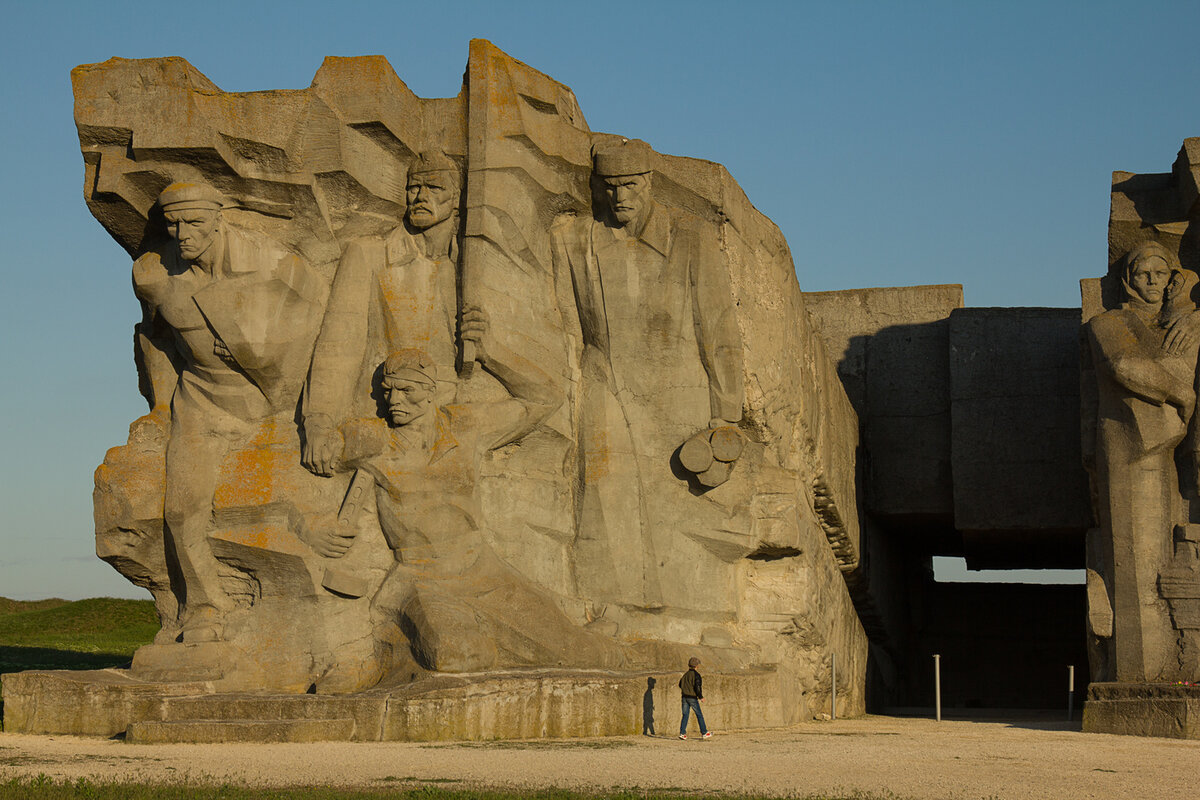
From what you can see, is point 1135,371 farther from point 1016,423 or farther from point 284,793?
point 284,793

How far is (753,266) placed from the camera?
13.1 m

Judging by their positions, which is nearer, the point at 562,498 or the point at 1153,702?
the point at 1153,702

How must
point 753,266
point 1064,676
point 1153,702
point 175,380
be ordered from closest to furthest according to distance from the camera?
point 1153,702 < point 175,380 < point 753,266 < point 1064,676

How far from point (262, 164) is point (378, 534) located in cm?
306

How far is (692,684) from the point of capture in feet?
33.8

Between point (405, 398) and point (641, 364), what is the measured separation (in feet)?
7.20

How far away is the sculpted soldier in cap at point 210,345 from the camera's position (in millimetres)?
11578

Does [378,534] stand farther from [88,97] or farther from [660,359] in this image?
[88,97]

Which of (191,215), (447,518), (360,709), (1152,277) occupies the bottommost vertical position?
(360,709)

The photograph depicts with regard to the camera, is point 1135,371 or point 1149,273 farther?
point 1149,273

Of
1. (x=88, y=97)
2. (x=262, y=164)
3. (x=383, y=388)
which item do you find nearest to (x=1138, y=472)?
(x=383, y=388)

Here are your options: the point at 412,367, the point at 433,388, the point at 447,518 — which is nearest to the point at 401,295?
the point at 412,367

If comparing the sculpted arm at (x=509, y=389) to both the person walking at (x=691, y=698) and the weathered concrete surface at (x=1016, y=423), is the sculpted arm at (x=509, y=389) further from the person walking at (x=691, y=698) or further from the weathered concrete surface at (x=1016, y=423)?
the weathered concrete surface at (x=1016, y=423)

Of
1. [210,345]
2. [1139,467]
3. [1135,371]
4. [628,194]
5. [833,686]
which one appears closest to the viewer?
[210,345]
